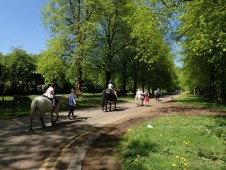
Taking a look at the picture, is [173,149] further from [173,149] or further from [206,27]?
[206,27]

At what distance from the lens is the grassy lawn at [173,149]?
8430 mm

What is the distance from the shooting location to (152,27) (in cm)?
2784

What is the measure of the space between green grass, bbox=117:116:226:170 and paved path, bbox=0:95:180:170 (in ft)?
5.32

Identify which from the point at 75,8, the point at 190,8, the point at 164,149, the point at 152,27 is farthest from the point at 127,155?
the point at 75,8

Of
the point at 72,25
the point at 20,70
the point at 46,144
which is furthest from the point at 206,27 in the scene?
the point at 20,70

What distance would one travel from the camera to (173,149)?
9.94 metres

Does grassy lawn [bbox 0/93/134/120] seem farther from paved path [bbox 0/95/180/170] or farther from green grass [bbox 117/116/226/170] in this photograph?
green grass [bbox 117/116/226/170]

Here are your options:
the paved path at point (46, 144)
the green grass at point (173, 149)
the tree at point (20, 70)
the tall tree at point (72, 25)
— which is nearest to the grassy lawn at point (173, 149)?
the green grass at point (173, 149)

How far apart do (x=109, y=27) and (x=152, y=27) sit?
70.3ft

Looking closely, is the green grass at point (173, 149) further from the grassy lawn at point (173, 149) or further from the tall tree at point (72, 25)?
the tall tree at point (72, 25)

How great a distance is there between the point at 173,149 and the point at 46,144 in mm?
4804

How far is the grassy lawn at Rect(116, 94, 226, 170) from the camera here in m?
8.43

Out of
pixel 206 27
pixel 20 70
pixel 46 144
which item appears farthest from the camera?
pixel 20 70

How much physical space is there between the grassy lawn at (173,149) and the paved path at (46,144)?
163 centimetres
